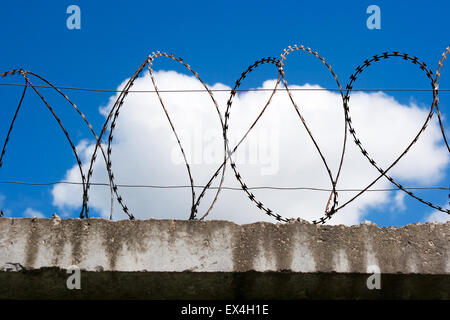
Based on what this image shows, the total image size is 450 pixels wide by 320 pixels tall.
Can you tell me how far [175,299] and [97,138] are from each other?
4.63 ft

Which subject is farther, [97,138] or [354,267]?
[97,138]

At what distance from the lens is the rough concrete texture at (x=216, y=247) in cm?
330

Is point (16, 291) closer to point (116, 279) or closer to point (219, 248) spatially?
point (116, 279)

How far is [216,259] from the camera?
3.33 m

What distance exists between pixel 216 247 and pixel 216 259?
0.07 meters

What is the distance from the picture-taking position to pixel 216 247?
3.36 meters

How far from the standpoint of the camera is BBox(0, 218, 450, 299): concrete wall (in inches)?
130

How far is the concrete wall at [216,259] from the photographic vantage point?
330 cm

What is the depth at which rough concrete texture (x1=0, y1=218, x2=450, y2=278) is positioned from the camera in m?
3.30

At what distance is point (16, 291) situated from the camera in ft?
11.2
